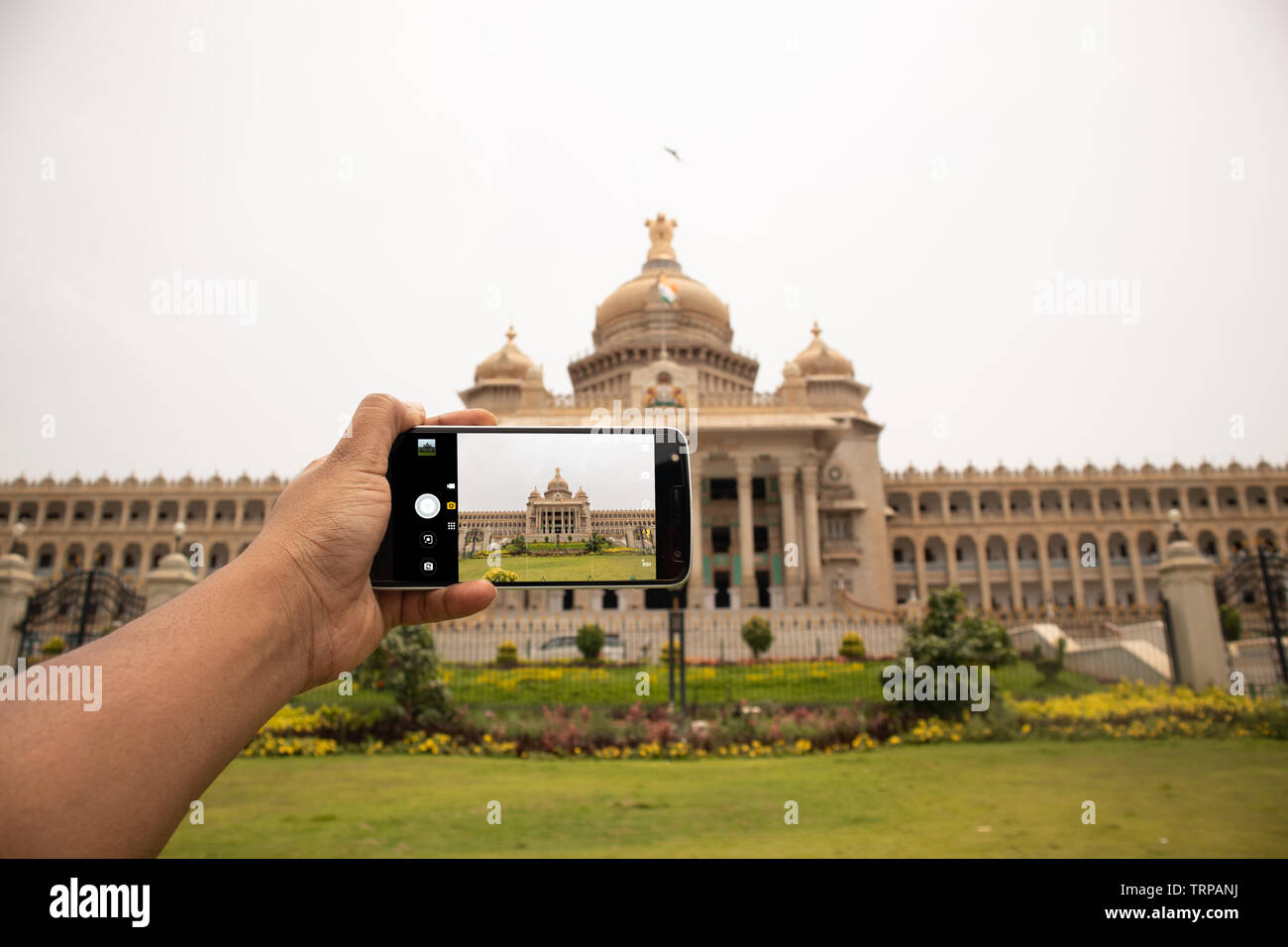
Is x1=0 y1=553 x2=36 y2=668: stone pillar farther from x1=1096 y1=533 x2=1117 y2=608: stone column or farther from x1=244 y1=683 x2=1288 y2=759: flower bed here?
x1=1096 y1=533 x2=1117 y2=608: stone column

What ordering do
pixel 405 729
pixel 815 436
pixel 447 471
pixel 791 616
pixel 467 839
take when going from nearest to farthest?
pixel 447 471, pixel 467 839, pixel 405 729, pixel 791 616, pixel 815 436

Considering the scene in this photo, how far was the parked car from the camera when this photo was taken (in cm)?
1931

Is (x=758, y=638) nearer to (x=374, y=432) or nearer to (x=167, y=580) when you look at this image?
(x=167, y=580)

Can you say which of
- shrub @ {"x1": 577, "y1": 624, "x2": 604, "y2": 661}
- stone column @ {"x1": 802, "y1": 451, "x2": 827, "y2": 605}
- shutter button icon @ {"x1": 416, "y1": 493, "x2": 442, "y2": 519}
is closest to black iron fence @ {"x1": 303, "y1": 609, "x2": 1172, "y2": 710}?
shrub @ {"x1": 577, "y1": 624, "x2": 604, "y2": 661}

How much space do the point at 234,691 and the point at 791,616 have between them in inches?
993

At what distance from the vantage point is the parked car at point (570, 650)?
760 inches

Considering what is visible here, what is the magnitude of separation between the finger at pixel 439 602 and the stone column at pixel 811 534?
29990mm

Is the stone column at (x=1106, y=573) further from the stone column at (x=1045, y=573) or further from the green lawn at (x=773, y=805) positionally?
the green lawn at (x=773, y=805)

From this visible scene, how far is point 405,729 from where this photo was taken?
11203 mm

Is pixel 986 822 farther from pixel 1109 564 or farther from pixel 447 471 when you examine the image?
pixel 1109 564

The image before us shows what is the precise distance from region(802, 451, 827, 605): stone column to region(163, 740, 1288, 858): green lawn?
856 inches

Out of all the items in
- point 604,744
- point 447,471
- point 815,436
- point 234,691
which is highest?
point 815,436

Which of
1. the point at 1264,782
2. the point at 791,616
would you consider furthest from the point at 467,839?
the point at 791,616

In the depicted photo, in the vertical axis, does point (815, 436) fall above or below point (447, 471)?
above
